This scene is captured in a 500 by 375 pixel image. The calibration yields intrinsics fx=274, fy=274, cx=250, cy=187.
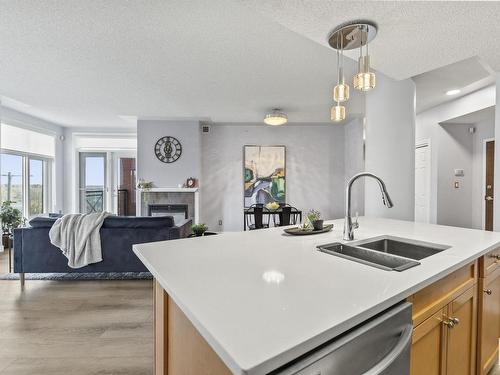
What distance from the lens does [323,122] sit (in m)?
5.94

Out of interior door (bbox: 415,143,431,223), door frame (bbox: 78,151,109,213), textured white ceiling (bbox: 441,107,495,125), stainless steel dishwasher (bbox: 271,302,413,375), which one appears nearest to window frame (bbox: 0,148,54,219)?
door frame (bbox: 78,151,109,213)

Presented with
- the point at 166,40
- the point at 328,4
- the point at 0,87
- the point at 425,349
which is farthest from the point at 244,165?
the point at 425,349

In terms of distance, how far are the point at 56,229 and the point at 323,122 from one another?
509 centimetres

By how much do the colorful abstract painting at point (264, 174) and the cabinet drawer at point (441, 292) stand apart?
4848 mm

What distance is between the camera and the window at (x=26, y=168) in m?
4.81

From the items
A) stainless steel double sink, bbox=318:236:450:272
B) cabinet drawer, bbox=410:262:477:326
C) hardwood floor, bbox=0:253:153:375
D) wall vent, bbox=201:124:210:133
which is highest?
wall vent, bbox=201:124:210:133

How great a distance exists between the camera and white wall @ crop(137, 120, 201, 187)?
18.6 ft

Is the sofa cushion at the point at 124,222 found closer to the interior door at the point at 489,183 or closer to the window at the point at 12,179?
the window at the point at 12,179

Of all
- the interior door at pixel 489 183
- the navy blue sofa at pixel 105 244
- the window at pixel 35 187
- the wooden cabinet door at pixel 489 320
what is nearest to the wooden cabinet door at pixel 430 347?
the wooden cabinet door at pixel 489 320

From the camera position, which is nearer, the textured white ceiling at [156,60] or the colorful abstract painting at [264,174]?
the textured white ceiling at [156,60]

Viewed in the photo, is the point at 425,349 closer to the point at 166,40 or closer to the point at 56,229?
the point at 166,40

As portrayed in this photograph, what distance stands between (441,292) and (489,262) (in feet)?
1.99

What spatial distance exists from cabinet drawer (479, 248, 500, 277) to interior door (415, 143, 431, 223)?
3912mm

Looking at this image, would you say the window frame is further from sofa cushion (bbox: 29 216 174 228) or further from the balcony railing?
sofa cushion (bbox: 29 216 174 228)
